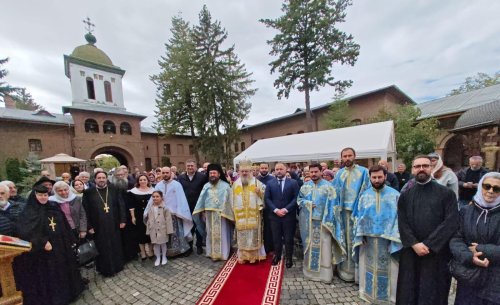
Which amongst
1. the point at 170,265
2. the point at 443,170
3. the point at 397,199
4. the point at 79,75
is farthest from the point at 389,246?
the point at 79,75

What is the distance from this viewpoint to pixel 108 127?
20.8 metres

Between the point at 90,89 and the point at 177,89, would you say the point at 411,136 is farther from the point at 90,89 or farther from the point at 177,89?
the point at 90,89

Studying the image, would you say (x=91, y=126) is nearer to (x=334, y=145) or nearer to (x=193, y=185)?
(x=193, y=185)

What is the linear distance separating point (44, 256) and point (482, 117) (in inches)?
370

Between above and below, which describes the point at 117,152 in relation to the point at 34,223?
above

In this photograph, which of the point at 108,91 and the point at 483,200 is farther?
the point at 108,91

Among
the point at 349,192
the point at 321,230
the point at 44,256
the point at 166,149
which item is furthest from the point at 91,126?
the point at 349,192

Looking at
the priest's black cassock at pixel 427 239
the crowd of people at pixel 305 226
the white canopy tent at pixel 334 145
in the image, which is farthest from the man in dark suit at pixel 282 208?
the white canopy tent at pixel 334 145

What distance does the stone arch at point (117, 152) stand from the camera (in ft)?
65.3

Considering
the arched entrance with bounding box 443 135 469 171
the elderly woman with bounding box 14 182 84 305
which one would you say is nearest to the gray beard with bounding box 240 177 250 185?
the elderly woman with bounding box 14 182 84 305

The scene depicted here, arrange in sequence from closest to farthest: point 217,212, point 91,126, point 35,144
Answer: point 217,212 < point 35,144 < point 91,126

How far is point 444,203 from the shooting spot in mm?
2293

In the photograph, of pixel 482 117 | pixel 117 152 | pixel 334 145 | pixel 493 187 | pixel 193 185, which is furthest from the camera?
pixel 117 152

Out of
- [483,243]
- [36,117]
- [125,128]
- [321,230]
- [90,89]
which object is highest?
[90,89]
